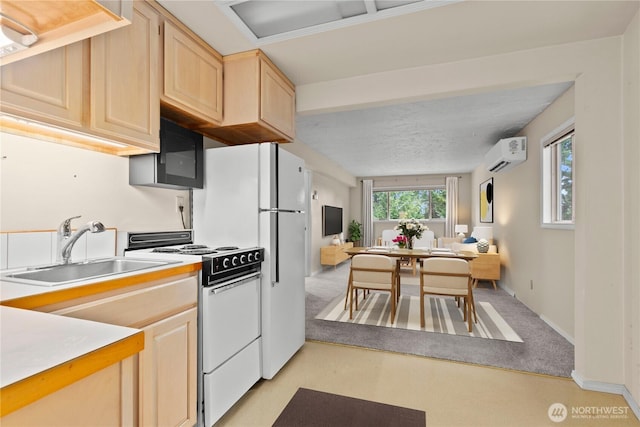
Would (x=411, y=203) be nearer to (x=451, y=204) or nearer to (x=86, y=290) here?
(x=451, y=204)

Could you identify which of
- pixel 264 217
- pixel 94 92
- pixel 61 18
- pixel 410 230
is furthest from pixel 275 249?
pixel 410 230

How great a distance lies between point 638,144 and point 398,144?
3523 mm

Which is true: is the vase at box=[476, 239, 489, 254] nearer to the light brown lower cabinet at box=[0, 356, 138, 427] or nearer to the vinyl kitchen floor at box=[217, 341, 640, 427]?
the vinyl kitchen floor at box=[217, 341, 640, 427]

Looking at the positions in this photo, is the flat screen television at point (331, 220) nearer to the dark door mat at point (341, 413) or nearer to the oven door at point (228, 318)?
the oven door at point (228, 318)

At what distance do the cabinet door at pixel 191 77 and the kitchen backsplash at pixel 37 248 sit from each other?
937 mm

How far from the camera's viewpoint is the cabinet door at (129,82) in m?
1.45

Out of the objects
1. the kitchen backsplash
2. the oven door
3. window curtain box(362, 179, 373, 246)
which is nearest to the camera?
the kitchen backsplash

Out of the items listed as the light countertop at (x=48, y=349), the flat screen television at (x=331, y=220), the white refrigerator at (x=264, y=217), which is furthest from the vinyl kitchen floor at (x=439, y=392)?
the flat screen television at (x=331, y=220)

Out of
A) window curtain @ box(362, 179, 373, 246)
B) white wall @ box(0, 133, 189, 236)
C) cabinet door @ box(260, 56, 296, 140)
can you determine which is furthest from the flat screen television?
white wall @ box(0, 133, 189, 236)

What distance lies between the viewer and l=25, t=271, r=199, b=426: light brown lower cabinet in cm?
117

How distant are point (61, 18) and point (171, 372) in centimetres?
148

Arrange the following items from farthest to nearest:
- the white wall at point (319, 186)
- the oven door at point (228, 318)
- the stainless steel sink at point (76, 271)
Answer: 1. the white wall at point (319, 186)
2. the oven door at point (228, 318)
3. the stainless steel sink at point (76, 271)

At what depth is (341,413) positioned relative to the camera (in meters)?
1.82

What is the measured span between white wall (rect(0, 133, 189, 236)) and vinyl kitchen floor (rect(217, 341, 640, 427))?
1.41 m
